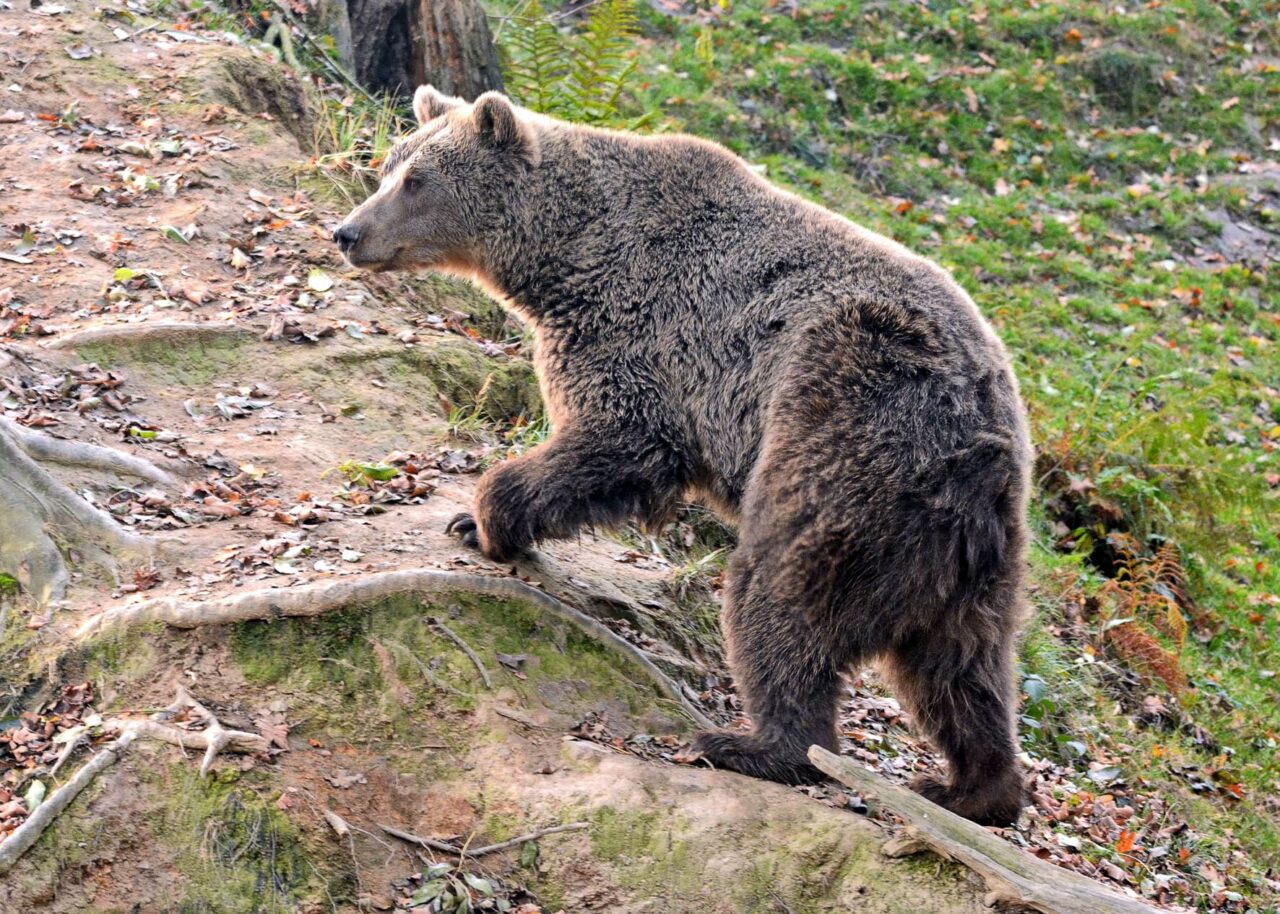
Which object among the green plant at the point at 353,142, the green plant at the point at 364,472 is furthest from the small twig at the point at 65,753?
the green plant at the point at 353,142

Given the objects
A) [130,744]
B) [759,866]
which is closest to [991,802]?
[759,866]

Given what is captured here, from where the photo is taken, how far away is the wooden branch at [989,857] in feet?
15.5

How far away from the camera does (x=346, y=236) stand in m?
7.18

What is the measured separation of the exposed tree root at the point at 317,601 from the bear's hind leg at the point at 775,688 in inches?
34.8

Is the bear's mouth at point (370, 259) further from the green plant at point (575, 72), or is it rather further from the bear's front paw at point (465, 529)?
the green plant at point (575, 72)

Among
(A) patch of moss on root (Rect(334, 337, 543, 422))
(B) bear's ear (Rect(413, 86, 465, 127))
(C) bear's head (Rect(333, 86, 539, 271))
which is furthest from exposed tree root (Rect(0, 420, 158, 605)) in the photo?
(B) bear's ear (Rect(413, 86, 465, 127))

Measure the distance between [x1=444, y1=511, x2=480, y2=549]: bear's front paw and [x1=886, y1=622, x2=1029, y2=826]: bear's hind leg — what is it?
85.6 inches

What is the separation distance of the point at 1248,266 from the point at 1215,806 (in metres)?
9.49

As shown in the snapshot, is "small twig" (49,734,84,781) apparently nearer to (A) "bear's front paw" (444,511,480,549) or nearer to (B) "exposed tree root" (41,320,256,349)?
(A) "bear's front paw" (444,511,480,549)

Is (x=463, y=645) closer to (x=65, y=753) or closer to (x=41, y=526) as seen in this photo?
(x=65, y=753)

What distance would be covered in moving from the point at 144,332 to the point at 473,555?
264cm

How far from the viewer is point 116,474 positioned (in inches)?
259

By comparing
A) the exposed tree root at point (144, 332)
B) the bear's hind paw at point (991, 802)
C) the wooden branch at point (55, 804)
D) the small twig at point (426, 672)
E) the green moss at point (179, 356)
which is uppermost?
the exposed tree root at point (144, 332)

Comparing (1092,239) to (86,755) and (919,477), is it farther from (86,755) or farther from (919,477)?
(86,755)
